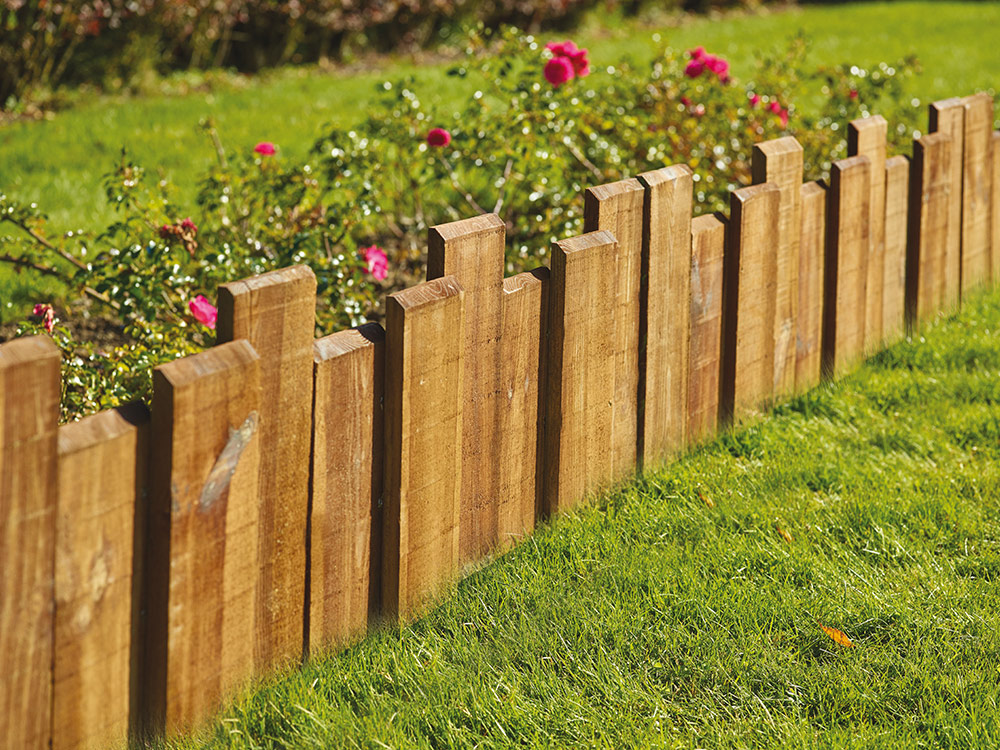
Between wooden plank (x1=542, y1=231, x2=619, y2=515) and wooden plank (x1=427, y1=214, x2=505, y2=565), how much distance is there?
0.21 m

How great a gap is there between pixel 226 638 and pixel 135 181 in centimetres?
216

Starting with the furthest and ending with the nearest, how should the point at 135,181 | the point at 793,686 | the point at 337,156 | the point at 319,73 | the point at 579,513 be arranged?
the point at 319,73
the point at 337,156
the point at 135,181
the point at 579,513
the point at 793,686

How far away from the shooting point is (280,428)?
7.74ft

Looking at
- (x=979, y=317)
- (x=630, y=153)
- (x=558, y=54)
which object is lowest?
(x=979, y=317)

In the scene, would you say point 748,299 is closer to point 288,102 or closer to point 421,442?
point 421,442

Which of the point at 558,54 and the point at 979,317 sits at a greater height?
the point at 558,54

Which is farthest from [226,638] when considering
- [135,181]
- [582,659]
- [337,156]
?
[337,156]

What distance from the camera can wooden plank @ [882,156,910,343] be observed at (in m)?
4.35

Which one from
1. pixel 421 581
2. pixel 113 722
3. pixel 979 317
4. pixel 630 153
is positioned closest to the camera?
pixel 113 722

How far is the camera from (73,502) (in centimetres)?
200

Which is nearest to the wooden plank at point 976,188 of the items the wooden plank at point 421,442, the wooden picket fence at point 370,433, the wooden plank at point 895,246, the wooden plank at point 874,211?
the wooden plank at point 895,246

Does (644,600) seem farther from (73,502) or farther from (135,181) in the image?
(135,181)

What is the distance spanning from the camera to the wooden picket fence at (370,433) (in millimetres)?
2014

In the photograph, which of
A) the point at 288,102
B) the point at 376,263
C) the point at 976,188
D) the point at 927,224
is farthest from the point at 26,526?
the point at 288,102
